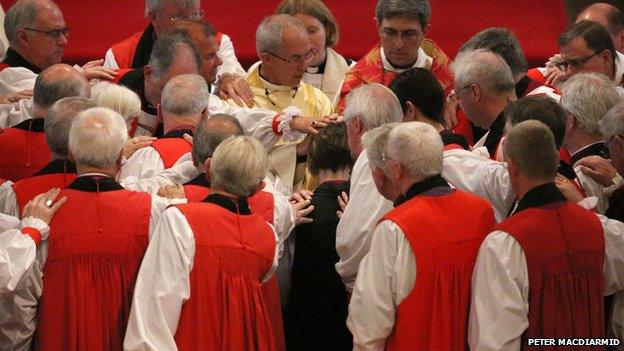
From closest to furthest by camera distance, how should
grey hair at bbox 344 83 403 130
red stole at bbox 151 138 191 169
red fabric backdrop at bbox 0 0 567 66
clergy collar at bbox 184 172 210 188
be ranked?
clergy collar at bbox 184 172 210 188, grey hair at bbox 344 83 403 130, red stole at bbox 151 138 191 169, red fabric backdrop at bbox 0 0 567 66

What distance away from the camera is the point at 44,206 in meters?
5.34

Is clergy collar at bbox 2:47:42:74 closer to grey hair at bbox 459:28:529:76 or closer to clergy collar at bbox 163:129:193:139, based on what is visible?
clergy collar at bbox 163:129:193:139

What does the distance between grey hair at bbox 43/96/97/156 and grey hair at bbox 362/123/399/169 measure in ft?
3.82

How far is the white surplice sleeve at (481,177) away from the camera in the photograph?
224 inches

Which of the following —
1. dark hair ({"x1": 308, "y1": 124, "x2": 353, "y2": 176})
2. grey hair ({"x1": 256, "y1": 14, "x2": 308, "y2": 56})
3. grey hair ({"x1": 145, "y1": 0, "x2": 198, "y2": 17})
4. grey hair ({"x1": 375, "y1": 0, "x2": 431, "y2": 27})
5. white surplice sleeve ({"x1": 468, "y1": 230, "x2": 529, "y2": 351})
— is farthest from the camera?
grey hair ({"x1": 145, "y1": 0, "x2": 198, "y2": 17})

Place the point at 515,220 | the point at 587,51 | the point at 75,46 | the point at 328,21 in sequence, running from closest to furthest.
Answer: the point at 515,220, the point at 587,51, the point at 328,21, the point at 75,46

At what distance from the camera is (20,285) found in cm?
527

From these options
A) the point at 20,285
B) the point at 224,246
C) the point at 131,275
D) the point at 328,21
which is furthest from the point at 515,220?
the point at 328,21

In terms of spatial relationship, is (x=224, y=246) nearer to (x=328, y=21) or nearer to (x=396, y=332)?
(x=396, y=332)

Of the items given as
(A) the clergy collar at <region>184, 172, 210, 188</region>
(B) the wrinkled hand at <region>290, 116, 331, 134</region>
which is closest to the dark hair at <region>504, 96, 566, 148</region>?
(B) the wrinkled hand at <region>290, 116, 331, 134</region>

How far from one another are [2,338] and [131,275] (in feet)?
1.81

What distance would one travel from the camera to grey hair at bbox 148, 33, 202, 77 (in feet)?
22.0

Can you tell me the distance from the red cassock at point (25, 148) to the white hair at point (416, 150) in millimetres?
1773

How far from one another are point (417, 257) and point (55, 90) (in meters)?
1.91
